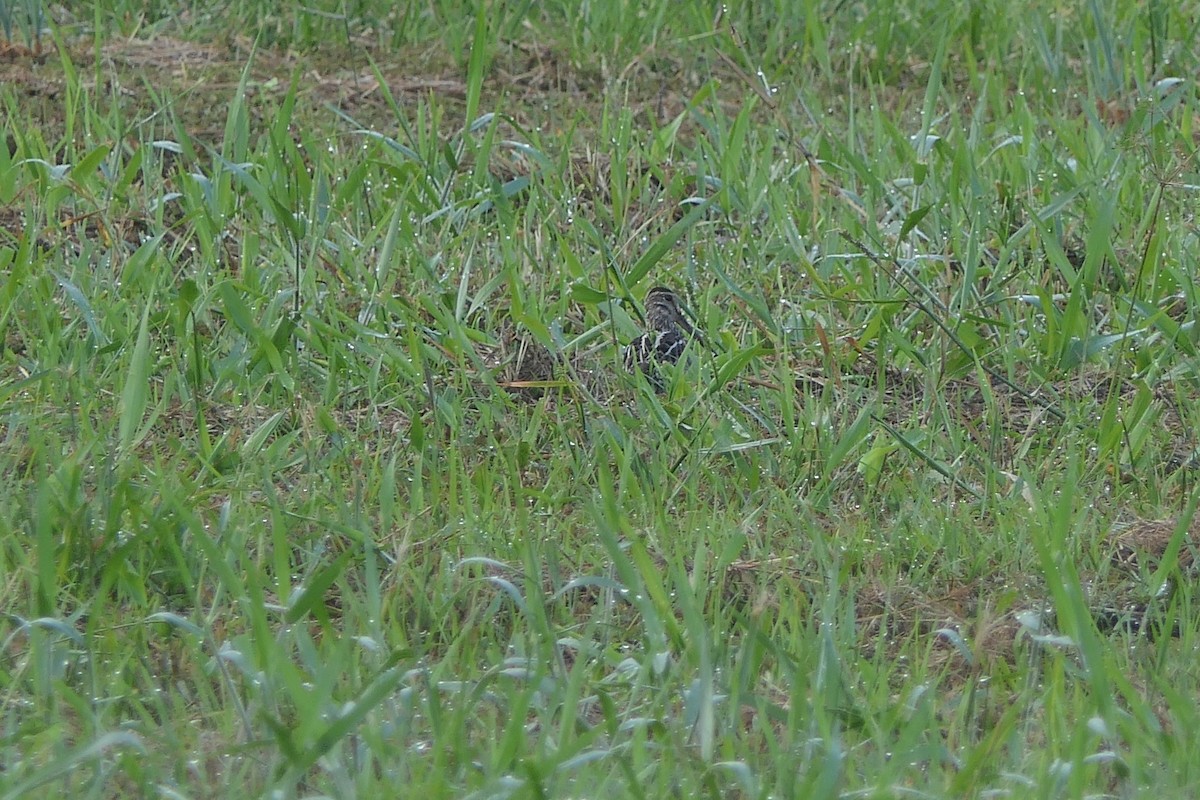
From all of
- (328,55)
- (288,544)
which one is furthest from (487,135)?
(288,544)

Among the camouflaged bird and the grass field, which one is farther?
the camouflaged bird

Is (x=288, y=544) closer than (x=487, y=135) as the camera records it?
Yes

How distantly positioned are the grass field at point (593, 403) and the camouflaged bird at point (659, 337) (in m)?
0.05

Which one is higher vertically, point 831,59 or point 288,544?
point 831,59

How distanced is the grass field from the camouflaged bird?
0.05m

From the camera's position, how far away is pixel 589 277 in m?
3.63

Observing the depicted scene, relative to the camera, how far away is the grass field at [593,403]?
213cm

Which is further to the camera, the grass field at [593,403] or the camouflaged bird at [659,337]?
the camouflaged bird at [659,337]

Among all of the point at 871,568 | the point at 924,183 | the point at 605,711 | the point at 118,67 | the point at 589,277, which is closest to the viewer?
the point at 605,711

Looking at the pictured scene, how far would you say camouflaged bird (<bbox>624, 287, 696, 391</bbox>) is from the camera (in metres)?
3.35

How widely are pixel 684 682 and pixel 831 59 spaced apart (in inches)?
118

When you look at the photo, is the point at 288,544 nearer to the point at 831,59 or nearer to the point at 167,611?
the point at 167,611

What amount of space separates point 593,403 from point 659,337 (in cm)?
42

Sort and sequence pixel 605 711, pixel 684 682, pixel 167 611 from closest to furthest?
pixel 605 711, pixel 684 682, pixel 167 611
